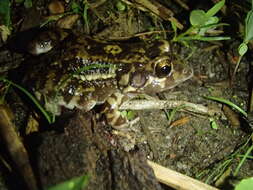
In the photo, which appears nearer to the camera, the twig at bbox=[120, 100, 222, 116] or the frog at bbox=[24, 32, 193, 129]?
the frog at bbox=[24, 32, 193, 129]

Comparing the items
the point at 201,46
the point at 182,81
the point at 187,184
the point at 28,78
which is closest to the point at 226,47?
the point at 201,46

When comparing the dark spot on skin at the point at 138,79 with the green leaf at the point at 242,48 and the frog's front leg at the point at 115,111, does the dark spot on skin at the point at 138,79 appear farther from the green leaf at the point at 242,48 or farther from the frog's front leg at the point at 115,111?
the green leaf at the point at 242,48

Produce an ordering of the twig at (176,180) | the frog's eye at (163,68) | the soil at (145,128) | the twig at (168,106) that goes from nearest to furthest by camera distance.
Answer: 1. the soil at (145,128)
2. the twig at (176,180)
3. the frog's eye at (163,68)
4. the twig at (168,106)

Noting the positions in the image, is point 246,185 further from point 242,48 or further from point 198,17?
point 198,17

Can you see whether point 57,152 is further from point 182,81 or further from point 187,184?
point 182,81

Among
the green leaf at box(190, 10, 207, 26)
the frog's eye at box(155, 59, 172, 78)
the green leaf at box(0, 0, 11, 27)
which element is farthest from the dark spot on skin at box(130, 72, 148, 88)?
the green leaf at box(0, 0, 11, 27)

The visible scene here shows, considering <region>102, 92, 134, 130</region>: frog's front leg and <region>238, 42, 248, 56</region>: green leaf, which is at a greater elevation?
<region>238, 42, 248, 56</region>: green leaf

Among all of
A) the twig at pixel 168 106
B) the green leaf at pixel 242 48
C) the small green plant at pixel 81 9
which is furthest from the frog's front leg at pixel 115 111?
the green leaf at pixel 242 48

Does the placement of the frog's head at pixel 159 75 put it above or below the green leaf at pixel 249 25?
below

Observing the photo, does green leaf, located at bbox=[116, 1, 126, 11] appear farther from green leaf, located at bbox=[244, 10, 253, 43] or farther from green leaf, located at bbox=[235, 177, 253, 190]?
green leaf, located at bbox=[235, 177, 253, 190]
